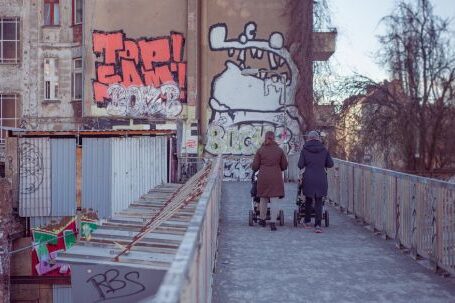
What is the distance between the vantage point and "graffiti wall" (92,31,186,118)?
101 feet

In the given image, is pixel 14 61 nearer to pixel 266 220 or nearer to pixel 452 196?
pixel 266 220

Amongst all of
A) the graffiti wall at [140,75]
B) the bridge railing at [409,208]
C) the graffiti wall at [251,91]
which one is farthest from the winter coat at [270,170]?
the graffiti wall at [140,75]

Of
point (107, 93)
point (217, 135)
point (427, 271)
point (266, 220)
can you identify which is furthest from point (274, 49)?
point (427, 271)

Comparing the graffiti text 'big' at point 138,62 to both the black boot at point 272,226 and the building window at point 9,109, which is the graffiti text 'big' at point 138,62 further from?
the black boot at point 272,226

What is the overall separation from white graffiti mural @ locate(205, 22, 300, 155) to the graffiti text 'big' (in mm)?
1930

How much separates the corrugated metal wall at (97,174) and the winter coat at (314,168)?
46.3 ft

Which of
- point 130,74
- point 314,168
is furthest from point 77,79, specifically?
point 314,168

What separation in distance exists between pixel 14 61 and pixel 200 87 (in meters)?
9.68

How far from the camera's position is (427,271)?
8.33m

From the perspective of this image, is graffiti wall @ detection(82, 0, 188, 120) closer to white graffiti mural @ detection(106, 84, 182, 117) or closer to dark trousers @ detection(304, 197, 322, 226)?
white graffiti mural @ detection(106, 84, 182, 117)

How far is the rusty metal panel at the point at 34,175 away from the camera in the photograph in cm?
2447

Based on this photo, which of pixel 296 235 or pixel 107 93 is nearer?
pixel 296 235

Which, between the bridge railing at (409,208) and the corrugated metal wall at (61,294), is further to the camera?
the corrugated metal wall at (61,294)

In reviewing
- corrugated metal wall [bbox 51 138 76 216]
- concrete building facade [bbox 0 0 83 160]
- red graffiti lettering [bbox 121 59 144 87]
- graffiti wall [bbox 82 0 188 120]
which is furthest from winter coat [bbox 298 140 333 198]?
concrete building facade [bbox 0 0 83 160]
